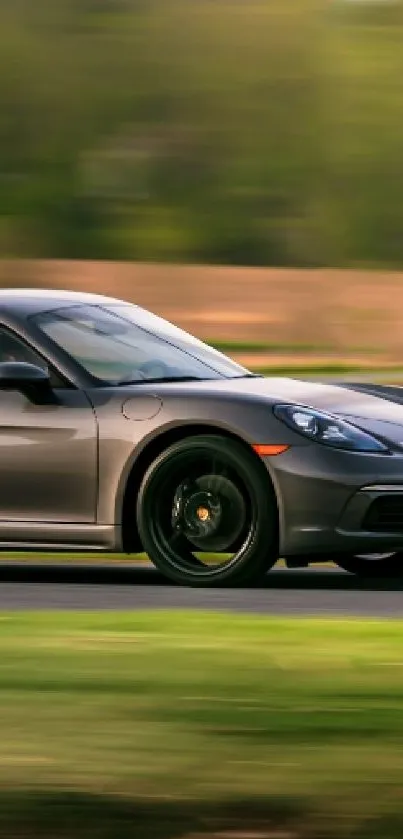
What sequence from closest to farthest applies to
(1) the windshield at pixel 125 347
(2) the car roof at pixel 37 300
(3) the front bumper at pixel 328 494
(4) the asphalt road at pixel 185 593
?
(4) the asphalt road at pixel 185 593 → (3) the front bumper at pixel 328 494 → (1) the windshield at pixel 125 347 → (2) the car roof at pixel 37 300

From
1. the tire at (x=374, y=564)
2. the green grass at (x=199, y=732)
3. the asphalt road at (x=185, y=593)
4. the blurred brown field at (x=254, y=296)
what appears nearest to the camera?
the green grass at (x=199, y=732)

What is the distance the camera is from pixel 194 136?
268 ft

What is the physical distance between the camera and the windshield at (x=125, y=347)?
31.7 ft

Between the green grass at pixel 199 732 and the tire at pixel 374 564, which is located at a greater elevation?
the green grass at pixel 199 732

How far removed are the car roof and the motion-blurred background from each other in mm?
65996

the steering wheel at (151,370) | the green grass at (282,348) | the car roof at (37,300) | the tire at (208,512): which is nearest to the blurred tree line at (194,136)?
the green grass at (282,348)

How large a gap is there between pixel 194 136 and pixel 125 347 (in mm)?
72636

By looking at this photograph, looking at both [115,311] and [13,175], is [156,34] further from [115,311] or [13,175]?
[115,311]

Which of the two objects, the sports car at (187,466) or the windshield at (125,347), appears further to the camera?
the windshield at (125,347)

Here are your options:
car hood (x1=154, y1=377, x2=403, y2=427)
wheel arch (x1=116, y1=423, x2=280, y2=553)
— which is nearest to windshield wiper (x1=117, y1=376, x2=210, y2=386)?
car hood (x1=154, y1=377, x2=403, y2=427)

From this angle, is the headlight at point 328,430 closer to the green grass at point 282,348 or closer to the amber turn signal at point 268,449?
the amber turn signal at point 268,449

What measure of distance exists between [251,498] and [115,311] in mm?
1693

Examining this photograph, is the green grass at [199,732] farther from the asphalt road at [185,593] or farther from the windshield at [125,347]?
the windshield at [125,347]

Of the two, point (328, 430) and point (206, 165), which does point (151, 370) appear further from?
point (206, 165)
